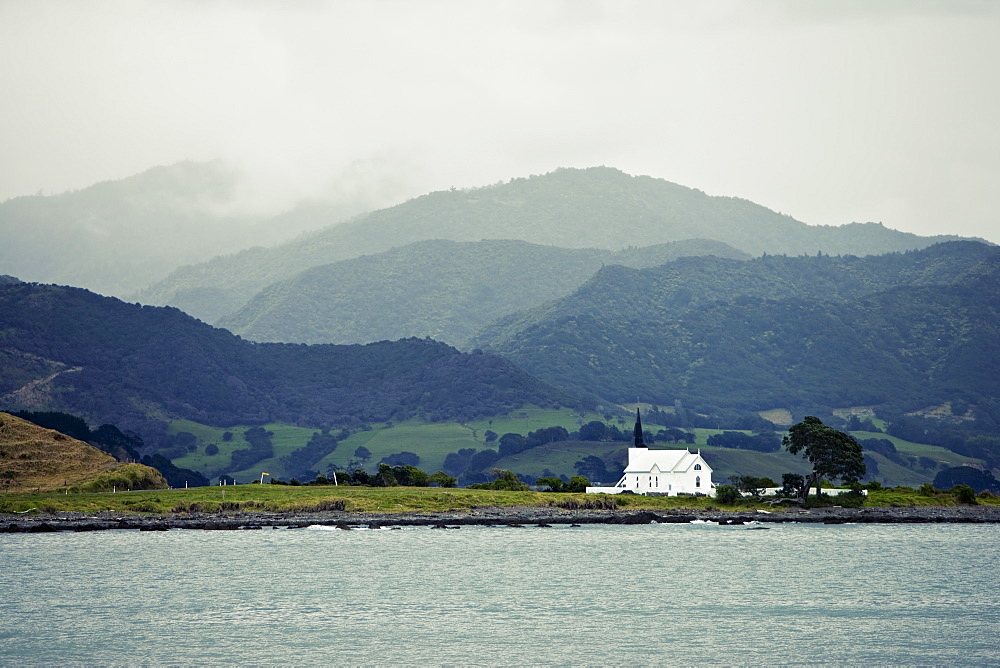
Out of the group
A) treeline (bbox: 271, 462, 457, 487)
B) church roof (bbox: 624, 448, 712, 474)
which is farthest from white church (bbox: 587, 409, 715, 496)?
treeline (bbox: 271, 462, 457, 487)

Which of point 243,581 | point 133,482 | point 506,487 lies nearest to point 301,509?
point 133,482

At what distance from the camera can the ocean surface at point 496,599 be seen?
49.7 meters

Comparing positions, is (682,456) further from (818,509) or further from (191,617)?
(191,617)

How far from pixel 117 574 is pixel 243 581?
9.21m

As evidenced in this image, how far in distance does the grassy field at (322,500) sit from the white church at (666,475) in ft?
20.6

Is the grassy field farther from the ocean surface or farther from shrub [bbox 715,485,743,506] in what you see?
the ocean surface

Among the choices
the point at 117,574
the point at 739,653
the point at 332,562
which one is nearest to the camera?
the point at 739,653

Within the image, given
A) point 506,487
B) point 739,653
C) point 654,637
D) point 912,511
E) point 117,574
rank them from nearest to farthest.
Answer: point 739,653 < point 654,637 < point 117,574 < point 912,511 < point 506,487

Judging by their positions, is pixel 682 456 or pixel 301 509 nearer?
pixel 301 509

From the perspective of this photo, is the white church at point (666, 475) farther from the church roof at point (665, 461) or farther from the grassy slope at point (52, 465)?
the grassy slope at point (52, 465)

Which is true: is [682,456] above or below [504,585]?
above

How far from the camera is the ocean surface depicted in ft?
163

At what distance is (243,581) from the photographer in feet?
244

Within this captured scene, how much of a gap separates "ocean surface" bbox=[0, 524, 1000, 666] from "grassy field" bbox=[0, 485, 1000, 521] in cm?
1842
